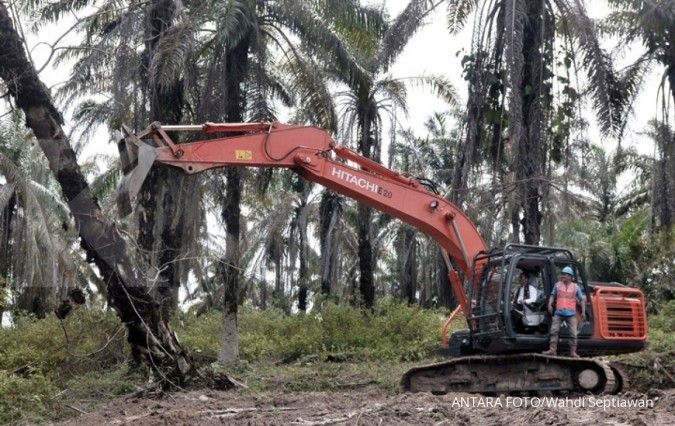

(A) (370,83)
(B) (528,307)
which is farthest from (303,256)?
(B) (528,307)

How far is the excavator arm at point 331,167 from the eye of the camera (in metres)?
14.8

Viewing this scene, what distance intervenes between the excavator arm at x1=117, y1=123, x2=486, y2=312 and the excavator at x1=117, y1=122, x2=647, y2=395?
0.02 metres

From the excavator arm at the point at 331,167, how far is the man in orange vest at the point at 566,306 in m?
1.66

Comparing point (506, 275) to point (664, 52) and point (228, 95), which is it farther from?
point (664, 52)

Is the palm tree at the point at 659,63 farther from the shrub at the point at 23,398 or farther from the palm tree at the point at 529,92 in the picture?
the shrub at the point at 23,398

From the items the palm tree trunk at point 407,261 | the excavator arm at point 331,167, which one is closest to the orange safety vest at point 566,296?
the excavator arm at point 331,167

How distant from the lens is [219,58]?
23.3m

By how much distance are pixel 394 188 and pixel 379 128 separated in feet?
41.6

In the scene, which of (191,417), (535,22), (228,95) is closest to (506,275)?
(191,417)

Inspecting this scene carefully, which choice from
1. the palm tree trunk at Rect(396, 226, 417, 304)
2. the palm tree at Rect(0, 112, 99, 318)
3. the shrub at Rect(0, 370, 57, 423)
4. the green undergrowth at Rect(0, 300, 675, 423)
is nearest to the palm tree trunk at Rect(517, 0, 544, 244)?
the green undergrowth at Rect(0, 300, 675, 423)

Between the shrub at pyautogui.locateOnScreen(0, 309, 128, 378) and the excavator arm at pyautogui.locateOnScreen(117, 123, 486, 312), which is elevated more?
the excavator arm at pyautogui.locateOnScreen(117, 123, 486, 312)

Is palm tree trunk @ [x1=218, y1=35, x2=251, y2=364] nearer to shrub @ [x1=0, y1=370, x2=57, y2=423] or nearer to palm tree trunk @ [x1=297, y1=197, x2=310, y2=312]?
shrub @ [x1=0, y1=370, x2=57, y2=423]

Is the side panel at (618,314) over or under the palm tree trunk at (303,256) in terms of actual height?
under

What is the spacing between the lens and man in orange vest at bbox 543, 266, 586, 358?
14539mm
